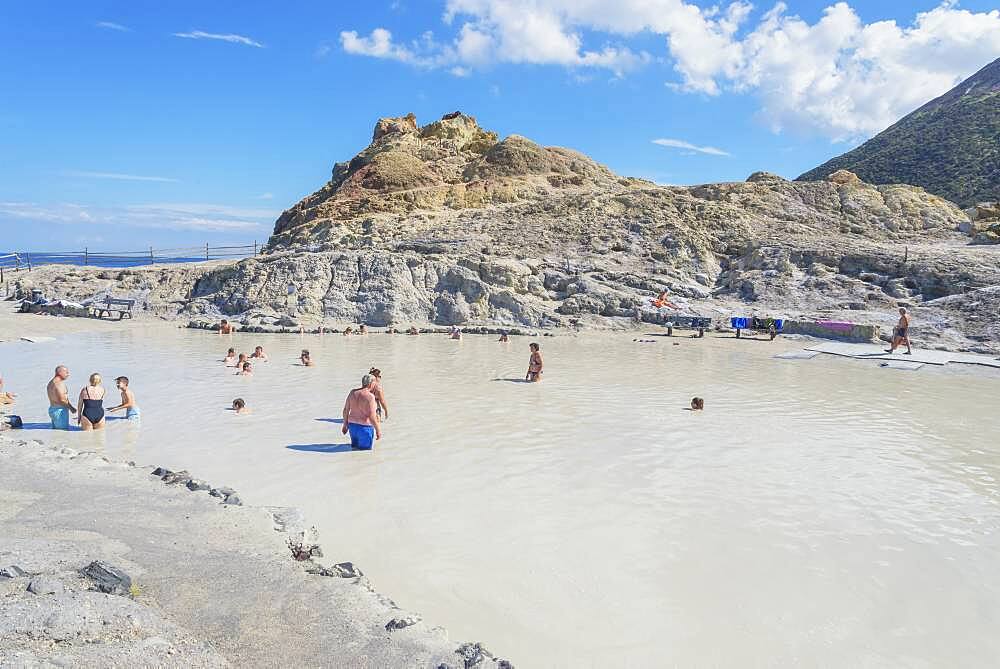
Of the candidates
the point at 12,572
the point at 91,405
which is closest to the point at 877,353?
the point at 91,405

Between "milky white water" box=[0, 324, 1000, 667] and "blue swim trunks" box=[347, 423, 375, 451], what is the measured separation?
0.21 meters

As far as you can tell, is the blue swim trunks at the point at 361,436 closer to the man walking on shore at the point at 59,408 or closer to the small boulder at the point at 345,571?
the small boulder at the point at 345,571

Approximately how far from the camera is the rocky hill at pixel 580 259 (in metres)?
25.1

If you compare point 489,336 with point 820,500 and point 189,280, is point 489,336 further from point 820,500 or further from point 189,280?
point 820,500

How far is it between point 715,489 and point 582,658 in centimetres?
359

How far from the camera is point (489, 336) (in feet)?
76.0

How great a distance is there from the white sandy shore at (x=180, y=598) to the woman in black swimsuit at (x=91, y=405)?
316 cm

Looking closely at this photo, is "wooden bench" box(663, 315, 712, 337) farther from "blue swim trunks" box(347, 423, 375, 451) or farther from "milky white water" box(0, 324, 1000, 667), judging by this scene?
"blue swim trunks" box(347, 423, 375, 451)

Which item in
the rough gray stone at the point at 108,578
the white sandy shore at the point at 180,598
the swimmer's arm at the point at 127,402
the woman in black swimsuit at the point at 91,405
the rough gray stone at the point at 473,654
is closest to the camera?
the white sandy shore at the point at 180,598

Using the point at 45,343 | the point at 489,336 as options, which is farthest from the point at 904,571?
the point at 45,343

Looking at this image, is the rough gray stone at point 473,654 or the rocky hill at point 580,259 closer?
the rough gray stone at point 473,654

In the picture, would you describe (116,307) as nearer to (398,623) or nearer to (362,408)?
(362,408)

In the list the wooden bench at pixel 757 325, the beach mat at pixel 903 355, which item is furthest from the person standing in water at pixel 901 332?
the wooden bench at pixel 757 325

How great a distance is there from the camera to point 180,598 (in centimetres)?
429
